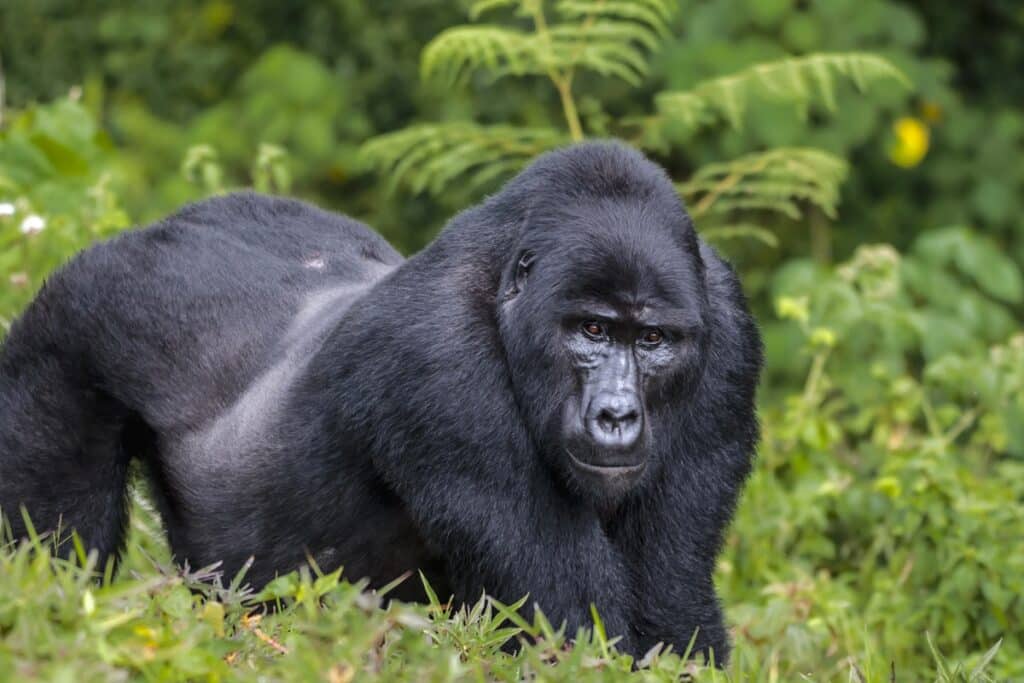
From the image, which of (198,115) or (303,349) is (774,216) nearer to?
(198,115)

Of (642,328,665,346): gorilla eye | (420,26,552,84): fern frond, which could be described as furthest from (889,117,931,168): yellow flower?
(642,328,665,346): gorilla eye

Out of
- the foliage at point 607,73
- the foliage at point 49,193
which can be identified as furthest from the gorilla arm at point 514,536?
the foliage at point 607,73

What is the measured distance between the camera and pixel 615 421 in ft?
11.4

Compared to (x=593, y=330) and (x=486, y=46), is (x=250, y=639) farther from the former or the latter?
(x=486, y=46)

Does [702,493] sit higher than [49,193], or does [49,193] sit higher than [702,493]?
[49,193]

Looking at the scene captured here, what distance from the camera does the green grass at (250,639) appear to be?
2.51m

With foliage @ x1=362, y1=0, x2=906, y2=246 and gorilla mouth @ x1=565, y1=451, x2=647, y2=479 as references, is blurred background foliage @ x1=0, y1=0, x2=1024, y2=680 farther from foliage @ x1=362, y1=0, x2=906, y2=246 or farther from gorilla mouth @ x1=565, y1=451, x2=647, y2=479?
gorilla mouth @ x1=565, y1=451, x2=647, y2=479

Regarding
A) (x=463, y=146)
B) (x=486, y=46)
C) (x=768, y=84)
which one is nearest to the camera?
(x=486, y=46)

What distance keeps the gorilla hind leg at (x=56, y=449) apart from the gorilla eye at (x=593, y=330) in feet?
4.78

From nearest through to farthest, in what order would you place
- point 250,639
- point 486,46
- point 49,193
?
1. point 250,639
2. point 486,46
3. point 49,193

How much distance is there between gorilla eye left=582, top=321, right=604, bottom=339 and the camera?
3621mm

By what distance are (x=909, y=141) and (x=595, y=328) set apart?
586cm

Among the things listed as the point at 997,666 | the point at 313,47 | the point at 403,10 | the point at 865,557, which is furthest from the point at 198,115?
the point at 997,666

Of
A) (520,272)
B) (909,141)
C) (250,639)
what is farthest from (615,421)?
(909,141)
